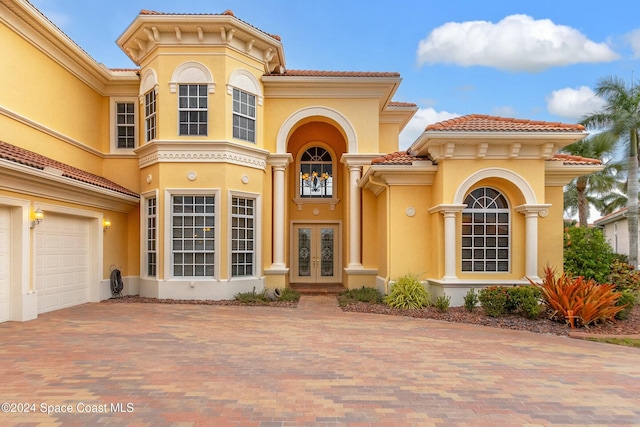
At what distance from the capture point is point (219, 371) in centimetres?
596

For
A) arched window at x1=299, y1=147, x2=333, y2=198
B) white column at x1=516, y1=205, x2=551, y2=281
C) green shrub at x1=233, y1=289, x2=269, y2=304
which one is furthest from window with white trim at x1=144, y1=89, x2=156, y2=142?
white column at x1=516, y1=205, x2=551, y2=281

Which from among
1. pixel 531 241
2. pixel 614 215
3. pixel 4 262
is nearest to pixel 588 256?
pixel 531 241

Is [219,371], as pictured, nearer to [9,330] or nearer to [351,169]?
[9,330]

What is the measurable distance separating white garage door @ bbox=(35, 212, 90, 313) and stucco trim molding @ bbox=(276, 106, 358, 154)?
6323 mm

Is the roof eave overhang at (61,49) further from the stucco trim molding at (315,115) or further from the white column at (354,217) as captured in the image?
the white column at (354,217)

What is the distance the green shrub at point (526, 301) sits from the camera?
31.5 ft

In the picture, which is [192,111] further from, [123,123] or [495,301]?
[495,301]

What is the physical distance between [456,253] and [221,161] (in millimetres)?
7097

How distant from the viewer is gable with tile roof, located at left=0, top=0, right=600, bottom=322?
35.9ft

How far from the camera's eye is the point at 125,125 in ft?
48.8

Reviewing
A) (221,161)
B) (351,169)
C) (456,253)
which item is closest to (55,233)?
(221,161)

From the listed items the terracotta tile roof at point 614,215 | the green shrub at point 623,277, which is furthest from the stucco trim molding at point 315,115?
the terracotta tile roof at point 614,215

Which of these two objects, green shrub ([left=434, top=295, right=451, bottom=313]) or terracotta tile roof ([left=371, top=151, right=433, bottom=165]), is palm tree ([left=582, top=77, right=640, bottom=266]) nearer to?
terracotta tile roof ([left=371, top=151, right=433, bottom=165])

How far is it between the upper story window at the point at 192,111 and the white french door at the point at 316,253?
17.8 ft
